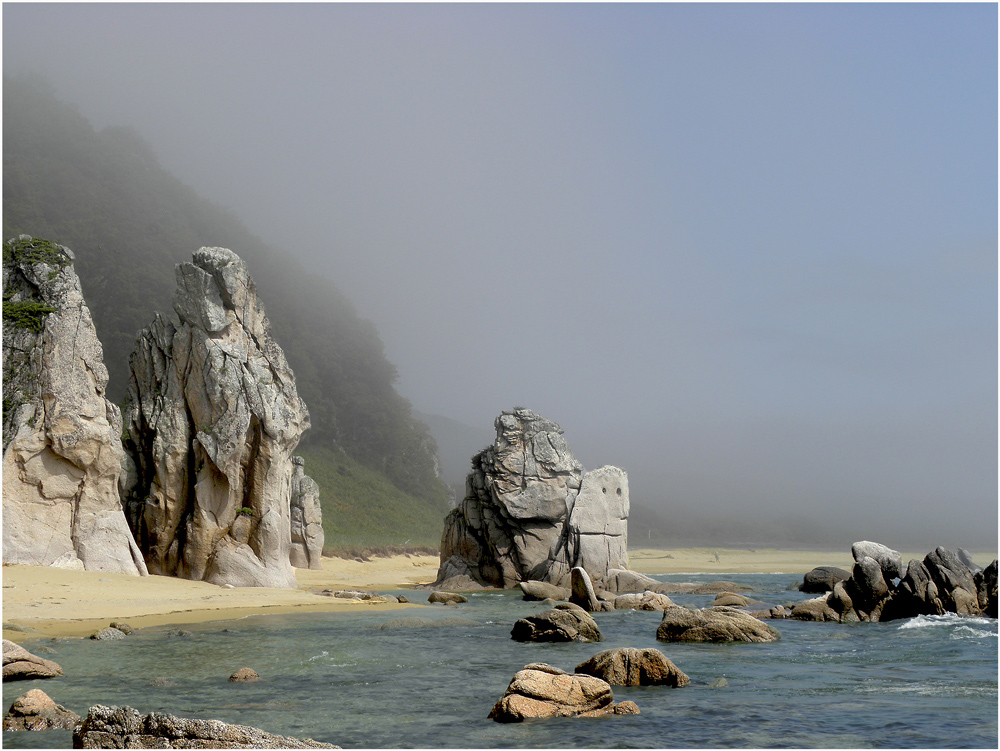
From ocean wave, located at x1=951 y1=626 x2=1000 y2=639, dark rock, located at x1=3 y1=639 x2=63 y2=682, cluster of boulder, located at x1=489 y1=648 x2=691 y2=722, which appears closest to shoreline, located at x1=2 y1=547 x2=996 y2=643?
dark rock, located at x1=3 y1=639 x2=63 y2=682

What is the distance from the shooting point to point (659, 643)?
18.2 m

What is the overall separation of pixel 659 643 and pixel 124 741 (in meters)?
14.0

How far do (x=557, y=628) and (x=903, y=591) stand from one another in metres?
13.7

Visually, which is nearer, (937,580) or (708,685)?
(708,685)

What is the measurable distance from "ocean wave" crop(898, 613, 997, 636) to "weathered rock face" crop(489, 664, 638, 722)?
49.9ft

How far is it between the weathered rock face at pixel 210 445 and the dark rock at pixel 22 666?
15.8 m

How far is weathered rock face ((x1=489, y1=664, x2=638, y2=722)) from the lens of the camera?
992cm

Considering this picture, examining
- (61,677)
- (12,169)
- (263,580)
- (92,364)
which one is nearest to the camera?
(61,677)

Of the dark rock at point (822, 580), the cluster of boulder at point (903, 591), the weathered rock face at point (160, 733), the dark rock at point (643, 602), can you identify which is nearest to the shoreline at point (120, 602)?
the dark rock at point (643, 602)

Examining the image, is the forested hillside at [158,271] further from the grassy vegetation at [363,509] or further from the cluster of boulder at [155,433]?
the cluster of boulder at [155,433]

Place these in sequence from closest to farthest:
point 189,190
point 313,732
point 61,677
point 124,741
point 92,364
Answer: point 124,741 → point 313,732 → point 61,677 → point 92,364 → point 189,190

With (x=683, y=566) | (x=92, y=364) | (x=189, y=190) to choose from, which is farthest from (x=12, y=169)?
(x=683, y=566)

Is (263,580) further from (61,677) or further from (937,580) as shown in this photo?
(937,580)

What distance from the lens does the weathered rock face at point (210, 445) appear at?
27.8 meters
